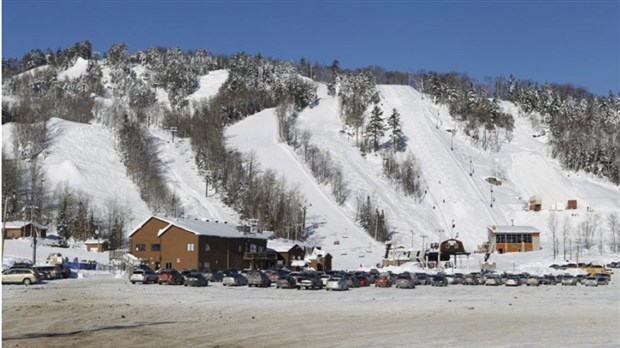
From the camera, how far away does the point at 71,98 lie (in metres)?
187

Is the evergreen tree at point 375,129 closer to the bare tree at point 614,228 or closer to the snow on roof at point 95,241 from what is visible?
the bare tree at point 614,228

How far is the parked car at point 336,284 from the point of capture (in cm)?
5191

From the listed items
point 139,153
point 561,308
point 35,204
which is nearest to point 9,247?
point 35,204

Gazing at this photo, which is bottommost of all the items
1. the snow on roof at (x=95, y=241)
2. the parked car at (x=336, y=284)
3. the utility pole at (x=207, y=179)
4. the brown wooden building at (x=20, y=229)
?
the parked car at (x=336, y=284)

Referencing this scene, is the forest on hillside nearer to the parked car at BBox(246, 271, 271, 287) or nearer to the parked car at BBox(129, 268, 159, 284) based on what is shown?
the parked car at BBox(129, 268, 159, 284)

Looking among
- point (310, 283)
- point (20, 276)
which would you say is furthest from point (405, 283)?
point (20, 276)

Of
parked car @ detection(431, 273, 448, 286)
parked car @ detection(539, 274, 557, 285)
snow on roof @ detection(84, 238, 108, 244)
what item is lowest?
parked car @ detection(539, 274, 557, 285)

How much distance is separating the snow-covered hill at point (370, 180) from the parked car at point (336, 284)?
47.2 meters

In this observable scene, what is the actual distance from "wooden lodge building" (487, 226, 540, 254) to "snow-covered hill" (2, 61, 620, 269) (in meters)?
3.56

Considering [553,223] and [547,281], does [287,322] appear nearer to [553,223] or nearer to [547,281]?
[547,281]

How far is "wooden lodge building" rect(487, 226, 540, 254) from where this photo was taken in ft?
391

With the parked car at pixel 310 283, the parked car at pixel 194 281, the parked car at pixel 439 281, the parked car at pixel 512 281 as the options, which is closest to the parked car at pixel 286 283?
the parked car at pixel 310 283

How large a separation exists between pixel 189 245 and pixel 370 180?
70.6 m

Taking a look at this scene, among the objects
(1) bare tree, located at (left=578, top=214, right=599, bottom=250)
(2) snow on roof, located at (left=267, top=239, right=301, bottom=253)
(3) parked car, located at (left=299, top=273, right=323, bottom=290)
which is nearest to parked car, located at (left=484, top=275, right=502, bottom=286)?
(3) parked car, located at (left=299, top=273, right=323, bottom=290)
